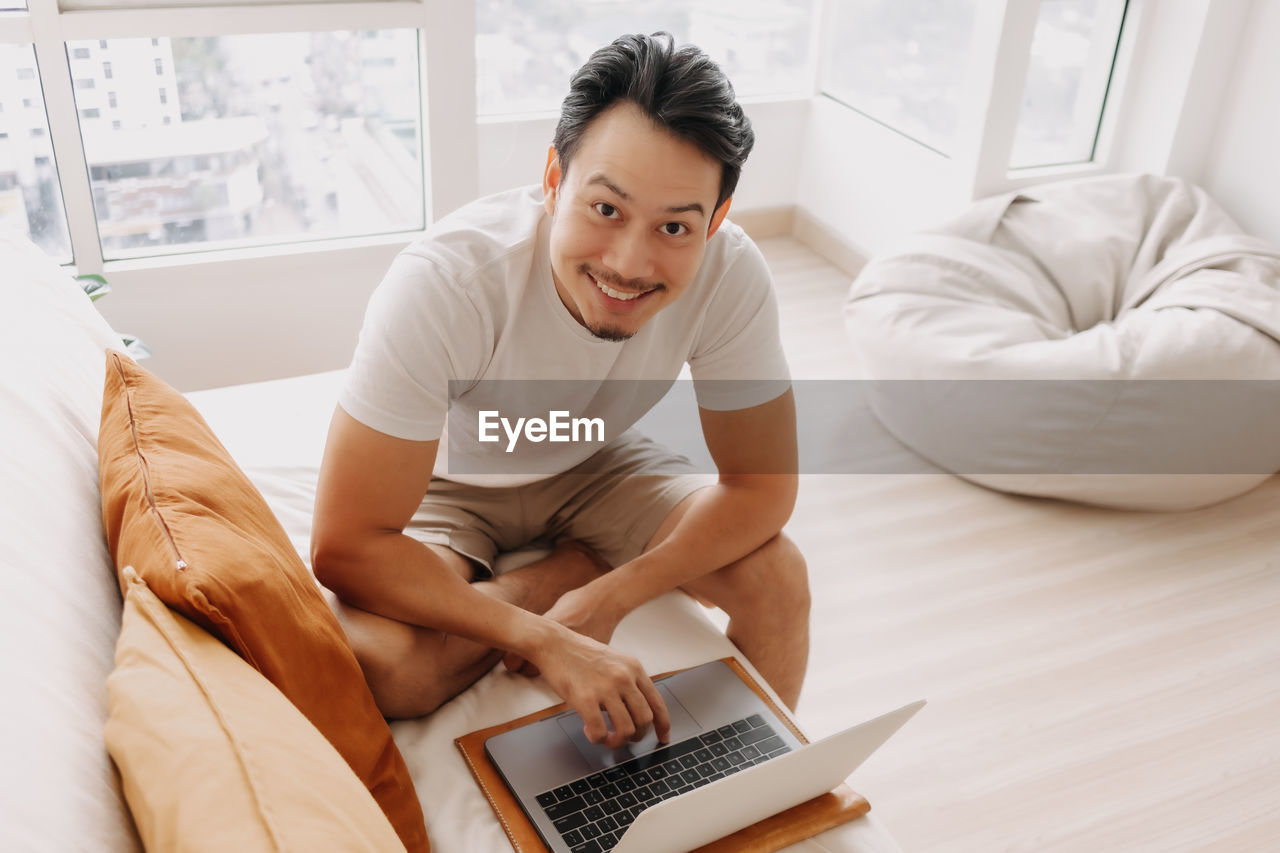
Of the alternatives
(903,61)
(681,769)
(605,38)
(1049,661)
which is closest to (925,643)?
(1049,661)

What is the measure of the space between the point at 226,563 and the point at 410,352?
0.44 m

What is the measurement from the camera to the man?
1.34 metres

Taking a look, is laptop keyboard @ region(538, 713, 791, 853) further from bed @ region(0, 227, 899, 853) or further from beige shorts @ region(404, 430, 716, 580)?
beige shorts @ region(404, 430, 716, 580)

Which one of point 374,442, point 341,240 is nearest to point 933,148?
point 341,240

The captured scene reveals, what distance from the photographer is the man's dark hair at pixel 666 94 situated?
1.32m

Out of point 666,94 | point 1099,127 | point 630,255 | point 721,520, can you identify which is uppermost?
point 666,94

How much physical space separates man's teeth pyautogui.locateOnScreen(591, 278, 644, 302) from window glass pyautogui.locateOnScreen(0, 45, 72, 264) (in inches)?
62.8

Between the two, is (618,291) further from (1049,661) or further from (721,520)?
(1049,661)

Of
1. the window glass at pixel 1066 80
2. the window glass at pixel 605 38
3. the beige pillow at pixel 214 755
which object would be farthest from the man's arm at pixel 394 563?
the window glass at pixel 1066 80

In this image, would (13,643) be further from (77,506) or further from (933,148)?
(933,148)

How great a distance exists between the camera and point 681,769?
1300 millimetres

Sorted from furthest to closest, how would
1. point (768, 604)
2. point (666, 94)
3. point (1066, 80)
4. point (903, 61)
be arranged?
point (903, 61), point (1066, 80), point (768, 604), point (666, 94)

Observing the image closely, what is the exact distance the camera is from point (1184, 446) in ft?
8.11

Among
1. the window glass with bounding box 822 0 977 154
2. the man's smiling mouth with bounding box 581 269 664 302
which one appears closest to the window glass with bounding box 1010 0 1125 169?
the window glass with bounding box 822 0 977 154
